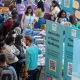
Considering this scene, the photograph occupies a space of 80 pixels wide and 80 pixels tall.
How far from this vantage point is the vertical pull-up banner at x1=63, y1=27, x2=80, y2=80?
6.08 meters

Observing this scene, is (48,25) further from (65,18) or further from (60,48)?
(65,18)

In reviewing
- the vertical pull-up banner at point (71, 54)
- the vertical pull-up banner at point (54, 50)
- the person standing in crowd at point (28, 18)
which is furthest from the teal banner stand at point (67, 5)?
the vertical pull-up banner at point (71, 54)

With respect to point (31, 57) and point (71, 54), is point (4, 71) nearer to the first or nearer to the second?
point (31, 57)

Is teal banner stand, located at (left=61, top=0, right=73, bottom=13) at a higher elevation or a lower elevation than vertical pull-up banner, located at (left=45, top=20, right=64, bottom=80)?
higher

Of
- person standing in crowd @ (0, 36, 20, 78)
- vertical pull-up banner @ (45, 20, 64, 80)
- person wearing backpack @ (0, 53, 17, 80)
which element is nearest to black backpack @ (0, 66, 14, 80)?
person wearing backpack @ (0, 53, 17, 80)

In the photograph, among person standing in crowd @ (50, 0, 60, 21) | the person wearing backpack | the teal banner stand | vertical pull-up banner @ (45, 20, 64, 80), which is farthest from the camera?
person standing in crowd @ (50, 0, 60, 21)

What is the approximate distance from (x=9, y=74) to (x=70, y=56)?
1.33 metres

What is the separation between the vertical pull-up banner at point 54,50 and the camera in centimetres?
703

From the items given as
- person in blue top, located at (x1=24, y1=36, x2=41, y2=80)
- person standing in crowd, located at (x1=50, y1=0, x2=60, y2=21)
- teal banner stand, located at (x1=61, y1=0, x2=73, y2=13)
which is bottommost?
person in blue top, located at (x1=24, y1=36, x2=41, y2=80)

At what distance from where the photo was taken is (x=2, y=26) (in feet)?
32.5

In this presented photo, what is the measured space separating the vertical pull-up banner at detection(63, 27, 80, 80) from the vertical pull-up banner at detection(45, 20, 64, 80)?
0.45 feet

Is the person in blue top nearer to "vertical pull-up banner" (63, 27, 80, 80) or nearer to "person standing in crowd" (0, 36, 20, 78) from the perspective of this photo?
"person standing in crowd" (0, 36, 20, 78)

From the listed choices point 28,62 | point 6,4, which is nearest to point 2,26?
point 28,62

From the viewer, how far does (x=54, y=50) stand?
7.20 meters
